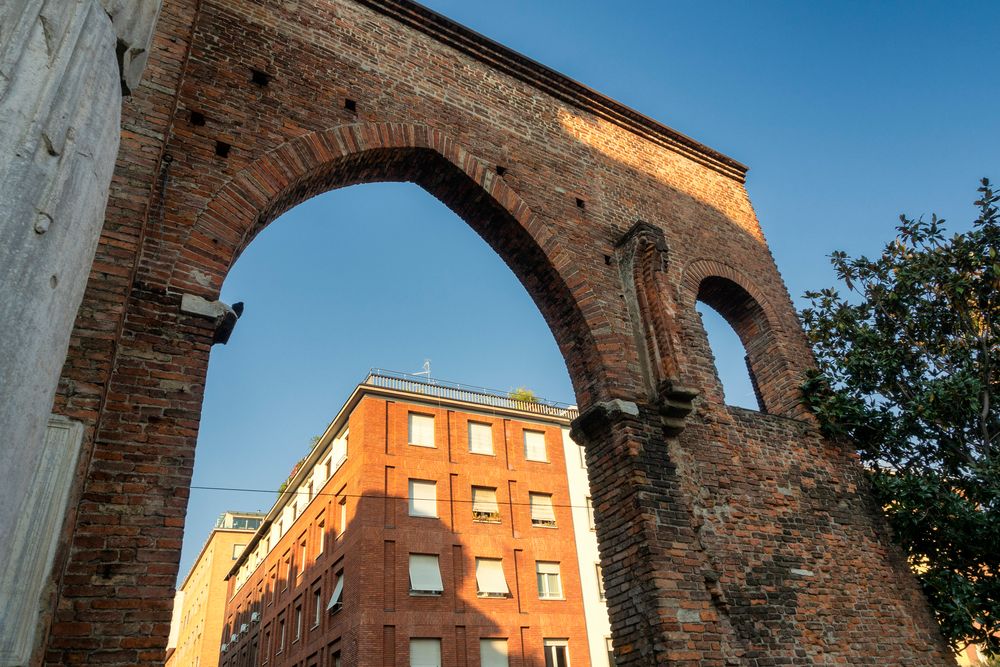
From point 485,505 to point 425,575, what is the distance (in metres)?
3.11

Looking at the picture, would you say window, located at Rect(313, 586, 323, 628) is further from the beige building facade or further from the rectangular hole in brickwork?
the rectangular hole in brickwork

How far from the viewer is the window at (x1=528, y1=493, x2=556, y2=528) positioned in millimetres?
22108

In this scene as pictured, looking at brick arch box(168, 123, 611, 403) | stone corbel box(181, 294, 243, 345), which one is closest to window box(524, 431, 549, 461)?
brick arch box(168, 123, 611, 403)

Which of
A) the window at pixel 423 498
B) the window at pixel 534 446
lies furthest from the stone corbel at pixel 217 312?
the window at pixel 534 446

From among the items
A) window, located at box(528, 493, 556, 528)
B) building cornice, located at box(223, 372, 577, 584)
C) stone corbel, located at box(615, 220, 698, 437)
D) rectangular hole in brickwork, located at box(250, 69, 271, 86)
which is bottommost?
stone corbel, located at box(615, 220, 698, 437)

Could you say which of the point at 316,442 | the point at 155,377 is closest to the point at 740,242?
the point at 155,377

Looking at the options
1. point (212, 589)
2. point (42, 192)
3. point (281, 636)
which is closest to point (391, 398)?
point (281, 636)

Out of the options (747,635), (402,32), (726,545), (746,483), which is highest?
(402,32)

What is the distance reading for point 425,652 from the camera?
731 inches

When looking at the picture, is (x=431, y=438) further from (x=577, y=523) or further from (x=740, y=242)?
(x=740, y=242)

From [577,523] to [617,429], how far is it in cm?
1702

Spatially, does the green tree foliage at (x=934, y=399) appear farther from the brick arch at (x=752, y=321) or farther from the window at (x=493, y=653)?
the window at (x=493, y=653)

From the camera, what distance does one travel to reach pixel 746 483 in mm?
7461

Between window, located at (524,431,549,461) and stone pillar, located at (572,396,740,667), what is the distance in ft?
53.6
